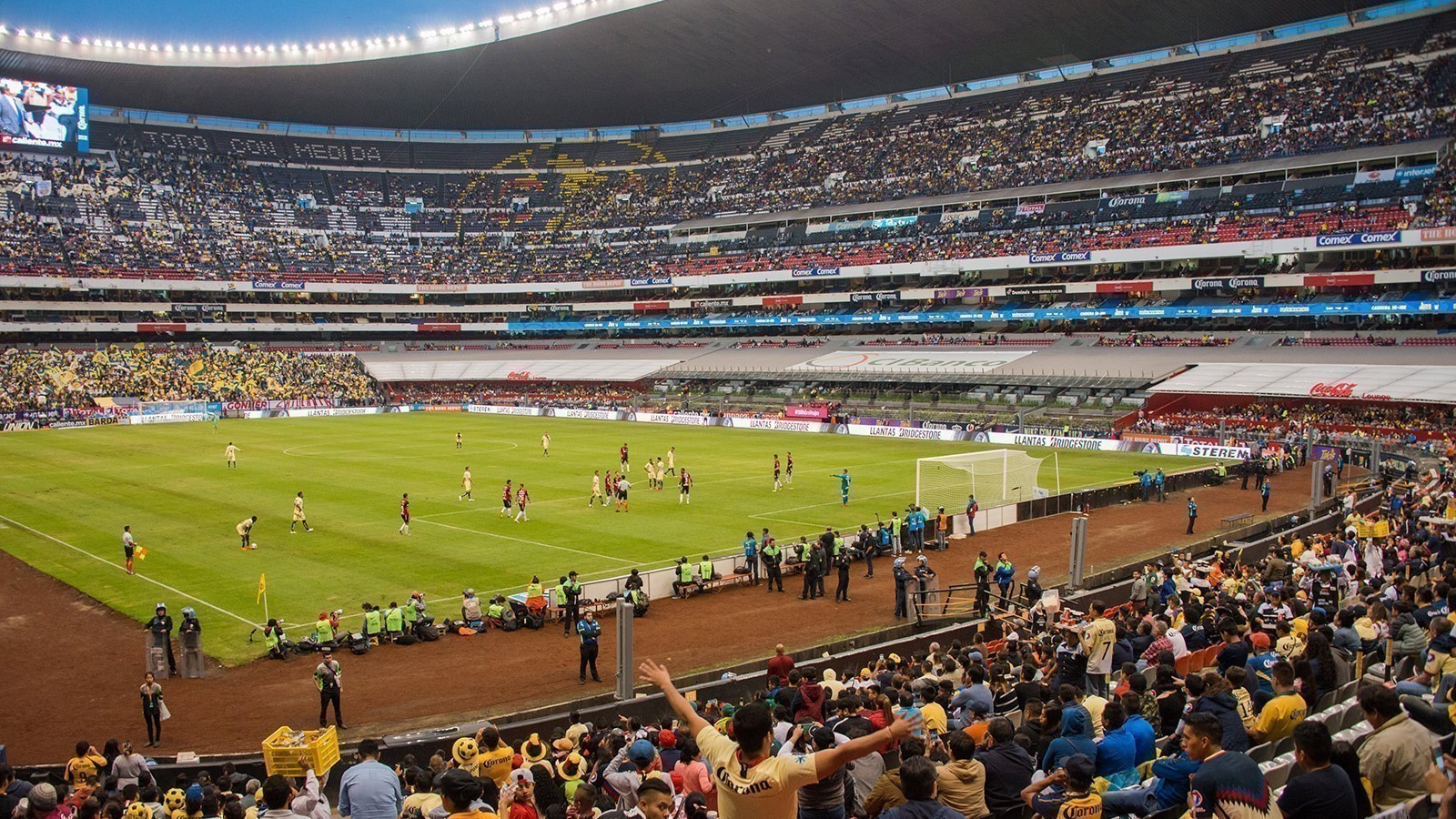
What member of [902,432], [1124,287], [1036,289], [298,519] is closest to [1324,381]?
[1124,287]

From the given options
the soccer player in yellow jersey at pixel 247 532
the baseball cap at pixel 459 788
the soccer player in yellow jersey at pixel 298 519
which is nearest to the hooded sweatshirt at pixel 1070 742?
the baseball cap at pixel 459 788

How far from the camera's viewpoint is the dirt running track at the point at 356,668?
1808cm

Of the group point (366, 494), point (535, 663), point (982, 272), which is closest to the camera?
point (535, 663)

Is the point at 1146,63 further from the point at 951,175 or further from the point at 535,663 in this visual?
the point at 535,663

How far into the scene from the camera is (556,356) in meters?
105

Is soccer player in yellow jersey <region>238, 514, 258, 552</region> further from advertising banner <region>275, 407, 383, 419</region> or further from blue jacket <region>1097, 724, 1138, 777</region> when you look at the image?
advertising banner <region>275, 407, 383, 419</region>

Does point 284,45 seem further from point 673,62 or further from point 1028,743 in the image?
point 1028,743

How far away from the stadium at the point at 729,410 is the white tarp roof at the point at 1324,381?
0.46 m

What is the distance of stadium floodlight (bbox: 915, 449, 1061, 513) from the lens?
3791cm

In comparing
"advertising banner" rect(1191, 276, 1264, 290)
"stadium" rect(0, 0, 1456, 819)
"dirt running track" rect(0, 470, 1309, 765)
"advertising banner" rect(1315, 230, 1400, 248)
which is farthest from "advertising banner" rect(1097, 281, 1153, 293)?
"dirt running track" rect(0, 470, 1309, 765)

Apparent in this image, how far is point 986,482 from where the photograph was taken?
1512 inches

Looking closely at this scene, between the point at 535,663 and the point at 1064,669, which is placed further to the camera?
the point at 535,663

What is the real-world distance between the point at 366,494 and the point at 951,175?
218ft

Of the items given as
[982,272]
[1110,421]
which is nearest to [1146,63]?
[982,272]
